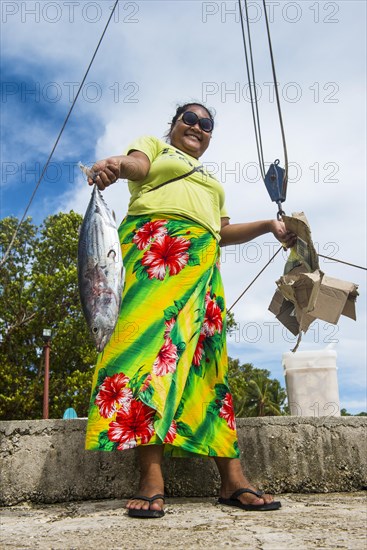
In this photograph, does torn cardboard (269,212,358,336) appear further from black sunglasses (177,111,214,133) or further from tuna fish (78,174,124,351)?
tuna fish (78,174,124,351)

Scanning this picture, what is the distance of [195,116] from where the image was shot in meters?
2.89

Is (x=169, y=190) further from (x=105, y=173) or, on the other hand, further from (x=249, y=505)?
(x=249, y=505)

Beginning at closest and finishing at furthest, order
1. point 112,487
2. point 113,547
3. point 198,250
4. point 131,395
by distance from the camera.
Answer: point 113,547 → point 131,395 → point 198,250 → point 112,487

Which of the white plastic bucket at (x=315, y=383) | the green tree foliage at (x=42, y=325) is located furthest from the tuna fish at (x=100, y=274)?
the green tree foliage at (x=42, y=325)

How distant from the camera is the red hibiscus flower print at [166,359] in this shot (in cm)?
235

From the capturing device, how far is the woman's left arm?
2.90 meters

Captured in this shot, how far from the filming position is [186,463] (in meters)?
2.84

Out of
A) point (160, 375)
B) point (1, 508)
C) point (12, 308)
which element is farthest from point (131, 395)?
point (12, 308)

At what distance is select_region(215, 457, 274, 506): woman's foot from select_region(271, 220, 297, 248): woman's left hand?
3.54 ft

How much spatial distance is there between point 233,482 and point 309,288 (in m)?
0.95

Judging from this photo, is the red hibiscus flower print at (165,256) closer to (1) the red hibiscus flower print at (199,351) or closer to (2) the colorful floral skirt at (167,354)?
(2) the colorful floral skirt at (167,354)

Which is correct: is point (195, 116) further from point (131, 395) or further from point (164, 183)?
point (131, 395)

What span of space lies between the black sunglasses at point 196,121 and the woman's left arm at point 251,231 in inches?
18.8

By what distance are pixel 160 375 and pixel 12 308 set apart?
13859mm
